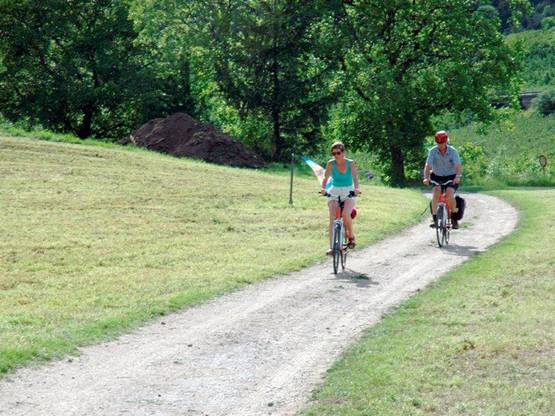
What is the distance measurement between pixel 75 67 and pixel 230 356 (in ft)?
137

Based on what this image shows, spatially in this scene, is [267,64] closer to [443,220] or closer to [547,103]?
[443,220]

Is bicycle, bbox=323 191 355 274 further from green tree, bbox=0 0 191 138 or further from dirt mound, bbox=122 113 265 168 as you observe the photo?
green tree, bbox=0 0 191 138

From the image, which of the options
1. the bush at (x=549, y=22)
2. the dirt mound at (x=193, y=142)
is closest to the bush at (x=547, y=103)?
the bush at (x=549, y=22)

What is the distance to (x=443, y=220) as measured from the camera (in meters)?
19.6

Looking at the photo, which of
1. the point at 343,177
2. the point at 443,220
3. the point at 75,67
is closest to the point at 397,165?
the point at 75,67

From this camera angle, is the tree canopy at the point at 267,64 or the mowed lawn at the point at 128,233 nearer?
the mowed lawn at the point at 128,233

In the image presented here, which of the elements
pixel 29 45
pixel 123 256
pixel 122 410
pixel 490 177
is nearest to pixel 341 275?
pixel 123 256

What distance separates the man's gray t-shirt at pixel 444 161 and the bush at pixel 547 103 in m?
78.4

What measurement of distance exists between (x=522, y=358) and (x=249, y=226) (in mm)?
13380

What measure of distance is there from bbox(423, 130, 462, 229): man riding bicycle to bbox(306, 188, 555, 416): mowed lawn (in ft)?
15.9

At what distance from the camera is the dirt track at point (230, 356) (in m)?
8.21

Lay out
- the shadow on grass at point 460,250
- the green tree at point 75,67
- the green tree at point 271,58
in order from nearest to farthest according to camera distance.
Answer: the shadow on grass at point 460,250
the green tree at point 271,58
the green tree at point 75,67

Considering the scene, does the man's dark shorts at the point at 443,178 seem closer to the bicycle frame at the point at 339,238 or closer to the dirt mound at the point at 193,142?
the bicycle frame at the point at 339,238

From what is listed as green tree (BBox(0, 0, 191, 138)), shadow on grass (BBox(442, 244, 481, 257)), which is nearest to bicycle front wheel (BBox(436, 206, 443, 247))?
shadow on grass (BBox(442, 244, 481, 257))
